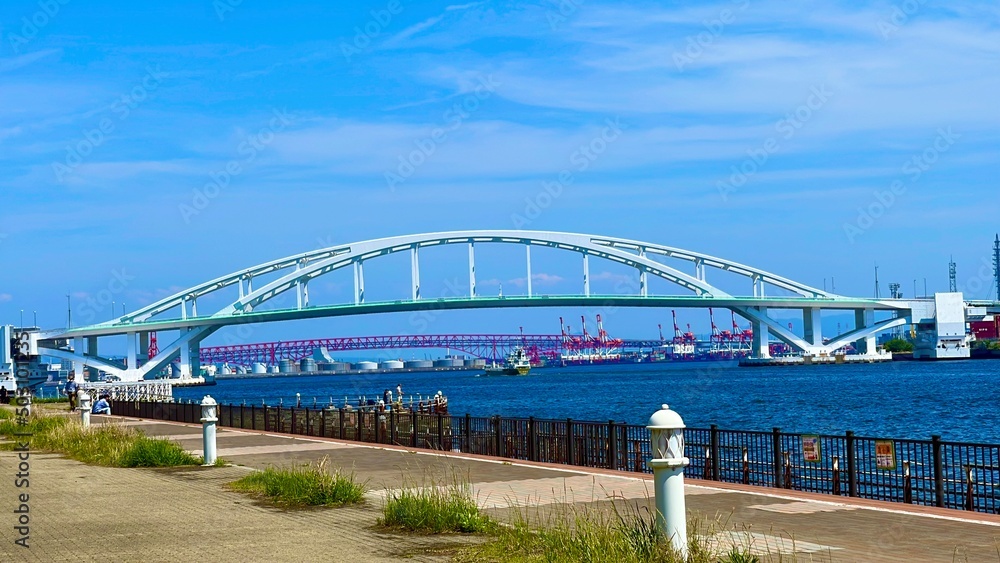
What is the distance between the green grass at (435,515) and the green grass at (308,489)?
6.05ft

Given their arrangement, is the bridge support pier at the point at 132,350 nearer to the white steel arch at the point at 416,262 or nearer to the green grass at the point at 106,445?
the white steel arch at the point at 416,262

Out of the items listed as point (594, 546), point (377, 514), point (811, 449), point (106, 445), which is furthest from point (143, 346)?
point (594, 546)

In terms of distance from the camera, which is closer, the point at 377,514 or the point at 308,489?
the point at 377,514

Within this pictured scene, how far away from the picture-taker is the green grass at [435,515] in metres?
11.0

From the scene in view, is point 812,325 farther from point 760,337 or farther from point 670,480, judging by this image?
point 670,480

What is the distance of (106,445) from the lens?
21.1 meters

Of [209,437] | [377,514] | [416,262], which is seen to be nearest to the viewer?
[377,514]

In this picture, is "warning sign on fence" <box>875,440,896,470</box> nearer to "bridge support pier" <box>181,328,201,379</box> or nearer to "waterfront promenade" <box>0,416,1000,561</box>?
"waterfront promenade" <box>0,416,1000,561</box>

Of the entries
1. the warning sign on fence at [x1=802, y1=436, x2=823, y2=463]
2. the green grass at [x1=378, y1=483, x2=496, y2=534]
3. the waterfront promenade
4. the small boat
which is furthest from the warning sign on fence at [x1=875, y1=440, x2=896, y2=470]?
the small boat

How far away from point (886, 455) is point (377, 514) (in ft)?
21.9

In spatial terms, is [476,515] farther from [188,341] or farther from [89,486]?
[188,341]

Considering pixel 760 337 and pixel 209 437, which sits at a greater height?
pixel 760 337

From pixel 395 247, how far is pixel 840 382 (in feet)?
180

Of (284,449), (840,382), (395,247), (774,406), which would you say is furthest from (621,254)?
(284,449)
